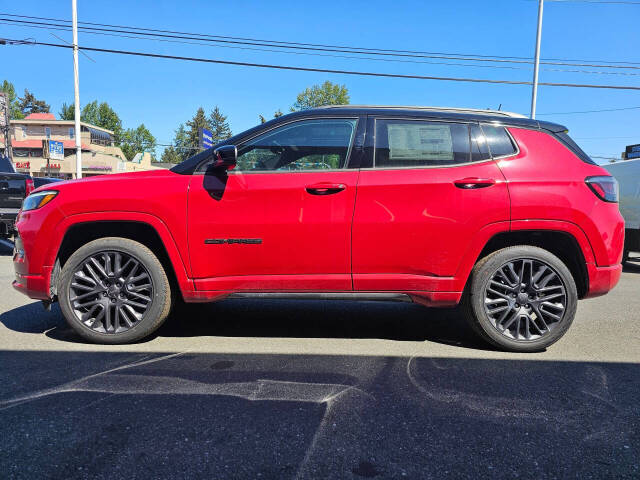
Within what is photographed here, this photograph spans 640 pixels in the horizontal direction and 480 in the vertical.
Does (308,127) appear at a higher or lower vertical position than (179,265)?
higher

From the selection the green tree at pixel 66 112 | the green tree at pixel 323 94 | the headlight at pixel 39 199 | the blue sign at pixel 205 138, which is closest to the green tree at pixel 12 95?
the green tree at pixel 66 112

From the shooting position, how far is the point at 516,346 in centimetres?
331

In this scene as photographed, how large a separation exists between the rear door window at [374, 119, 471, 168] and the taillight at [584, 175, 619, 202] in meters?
0.95

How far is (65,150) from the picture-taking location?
59.6m

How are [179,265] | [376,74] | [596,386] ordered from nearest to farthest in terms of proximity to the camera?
1. [596,386]
2. [179,265]
3. [376,74]

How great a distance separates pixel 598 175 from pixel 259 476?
10.5 ft

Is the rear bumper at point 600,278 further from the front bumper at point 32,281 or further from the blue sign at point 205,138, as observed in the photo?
the blue sign at point 205,138

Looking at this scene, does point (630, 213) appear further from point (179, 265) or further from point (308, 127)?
point (179, 265)

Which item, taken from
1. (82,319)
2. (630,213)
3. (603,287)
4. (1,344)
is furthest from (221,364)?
(630,213)

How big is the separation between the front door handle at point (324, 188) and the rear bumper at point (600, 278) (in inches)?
80.4

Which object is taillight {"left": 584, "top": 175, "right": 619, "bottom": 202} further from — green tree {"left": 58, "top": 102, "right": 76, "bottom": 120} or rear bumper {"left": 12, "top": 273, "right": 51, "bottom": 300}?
green tree {"left": 58, "top": 102, "right": 76, "bottom": 120}

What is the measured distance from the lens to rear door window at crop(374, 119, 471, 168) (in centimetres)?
331

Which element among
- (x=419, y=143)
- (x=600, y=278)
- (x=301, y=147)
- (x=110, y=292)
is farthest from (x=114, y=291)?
(x=600, y=278)

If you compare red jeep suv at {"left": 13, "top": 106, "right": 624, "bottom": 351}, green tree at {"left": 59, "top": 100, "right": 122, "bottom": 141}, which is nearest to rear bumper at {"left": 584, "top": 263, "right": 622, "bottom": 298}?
red jeep suv at {"left": 13, "top": 106, "right": 624, "bottom": 351}
